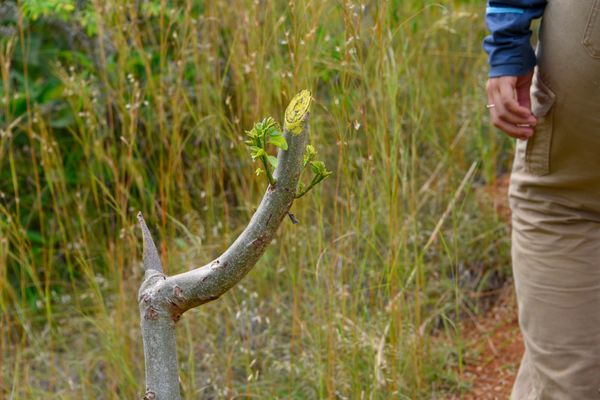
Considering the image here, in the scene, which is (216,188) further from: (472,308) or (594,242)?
(594,242)

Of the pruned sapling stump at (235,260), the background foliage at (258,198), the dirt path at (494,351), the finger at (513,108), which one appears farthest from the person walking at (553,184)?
the pruned sapling stump at (235,260)

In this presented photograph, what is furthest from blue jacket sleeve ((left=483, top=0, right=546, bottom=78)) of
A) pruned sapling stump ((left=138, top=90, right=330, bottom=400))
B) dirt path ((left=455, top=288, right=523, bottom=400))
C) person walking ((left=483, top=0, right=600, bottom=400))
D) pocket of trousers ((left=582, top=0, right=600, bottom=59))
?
dirt path ((left=455, top=288, right=523, bottom=400))

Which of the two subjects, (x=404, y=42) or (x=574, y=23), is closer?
(x=574, y=23)

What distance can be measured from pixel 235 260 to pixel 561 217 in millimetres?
969

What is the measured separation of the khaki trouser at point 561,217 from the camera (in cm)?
157

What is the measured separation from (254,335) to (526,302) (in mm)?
966

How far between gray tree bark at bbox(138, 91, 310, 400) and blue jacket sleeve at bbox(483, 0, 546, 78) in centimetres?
88

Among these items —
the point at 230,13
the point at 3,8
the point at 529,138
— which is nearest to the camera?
the point at 529,138

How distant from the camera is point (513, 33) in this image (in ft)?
5.45

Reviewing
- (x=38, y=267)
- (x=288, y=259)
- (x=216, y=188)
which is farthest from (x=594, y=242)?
(x=38, y=267)

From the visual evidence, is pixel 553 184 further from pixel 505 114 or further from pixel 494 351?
pixel 494 351

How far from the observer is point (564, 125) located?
1612mm

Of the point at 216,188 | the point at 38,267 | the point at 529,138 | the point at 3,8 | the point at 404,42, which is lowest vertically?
the point at 38,267

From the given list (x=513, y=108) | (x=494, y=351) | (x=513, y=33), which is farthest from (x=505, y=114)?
(x=494, y=351)
